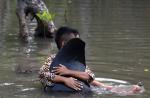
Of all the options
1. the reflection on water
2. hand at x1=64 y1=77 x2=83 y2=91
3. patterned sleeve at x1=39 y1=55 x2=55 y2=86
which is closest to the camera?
hand at x1=64 y1=77 x2=83 y2=91

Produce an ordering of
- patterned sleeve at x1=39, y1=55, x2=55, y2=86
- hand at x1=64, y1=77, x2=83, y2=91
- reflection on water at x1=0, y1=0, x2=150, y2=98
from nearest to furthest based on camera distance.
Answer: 1. hand at x1=64, y1=77, x2=83, y2=91
2. patterned sleeve at x1=39, y1=55, x2=55, y2=86
3. reflection on water at x1=0, y1=0, x2=150, y2=98

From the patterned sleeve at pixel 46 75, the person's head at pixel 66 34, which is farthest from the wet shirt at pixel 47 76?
the person's head at pixel 66 34

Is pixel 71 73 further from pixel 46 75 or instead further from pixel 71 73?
pixel 46 75

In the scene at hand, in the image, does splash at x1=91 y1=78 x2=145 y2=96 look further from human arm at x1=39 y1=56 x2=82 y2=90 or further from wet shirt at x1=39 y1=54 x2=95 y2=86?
human arm at x1=39 y1=56 x2=82 y2=90

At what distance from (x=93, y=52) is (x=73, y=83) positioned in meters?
4.26

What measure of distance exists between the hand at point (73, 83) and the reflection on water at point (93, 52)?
0.13 metres

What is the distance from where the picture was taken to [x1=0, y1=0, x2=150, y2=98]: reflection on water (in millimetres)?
9539

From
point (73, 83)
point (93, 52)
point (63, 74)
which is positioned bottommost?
point (93, 52)

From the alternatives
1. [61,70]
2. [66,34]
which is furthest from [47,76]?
[66,34]

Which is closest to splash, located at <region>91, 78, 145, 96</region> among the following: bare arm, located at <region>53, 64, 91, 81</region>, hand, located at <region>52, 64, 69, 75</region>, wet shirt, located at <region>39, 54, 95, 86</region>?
wet shirt, located at <region>39, 54, 95, 86</region>

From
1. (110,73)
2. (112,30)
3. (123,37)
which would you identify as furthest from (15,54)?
(112,30)

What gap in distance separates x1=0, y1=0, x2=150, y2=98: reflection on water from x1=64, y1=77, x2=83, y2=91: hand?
128 millimetres

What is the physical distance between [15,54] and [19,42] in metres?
2.13

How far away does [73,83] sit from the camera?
852cm
